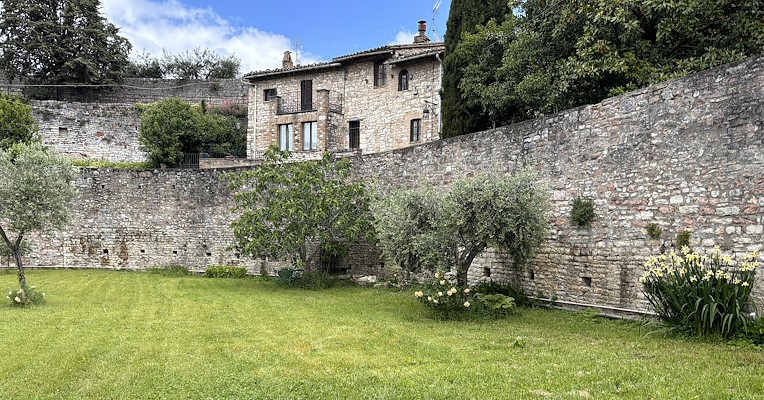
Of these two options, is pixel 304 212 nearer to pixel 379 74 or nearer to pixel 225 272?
pixel 225 272

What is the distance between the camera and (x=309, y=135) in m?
33.9

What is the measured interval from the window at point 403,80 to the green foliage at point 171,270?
47.1 feet

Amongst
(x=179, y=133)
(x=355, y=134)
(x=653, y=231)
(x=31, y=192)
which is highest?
(x=179, y=133)

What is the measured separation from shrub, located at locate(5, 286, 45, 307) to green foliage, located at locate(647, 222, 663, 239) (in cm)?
1377

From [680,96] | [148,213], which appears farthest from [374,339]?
[148,213]

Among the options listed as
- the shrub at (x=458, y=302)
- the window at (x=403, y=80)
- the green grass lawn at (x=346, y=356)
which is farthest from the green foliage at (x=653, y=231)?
the window at (x=403, y=80)

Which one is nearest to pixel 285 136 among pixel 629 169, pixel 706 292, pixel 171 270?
pixel 171 270

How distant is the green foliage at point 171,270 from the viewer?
75.6 feet

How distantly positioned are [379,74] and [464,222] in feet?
70.3

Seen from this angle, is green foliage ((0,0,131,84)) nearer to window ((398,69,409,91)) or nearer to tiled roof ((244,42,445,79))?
tiled roof ((244,42,445,79))

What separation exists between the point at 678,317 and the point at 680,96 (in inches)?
158

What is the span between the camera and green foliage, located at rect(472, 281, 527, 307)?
13.2 metres

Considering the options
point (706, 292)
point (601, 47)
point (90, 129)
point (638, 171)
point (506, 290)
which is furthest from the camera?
point (90, 129)

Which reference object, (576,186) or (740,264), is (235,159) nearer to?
(576,186)
